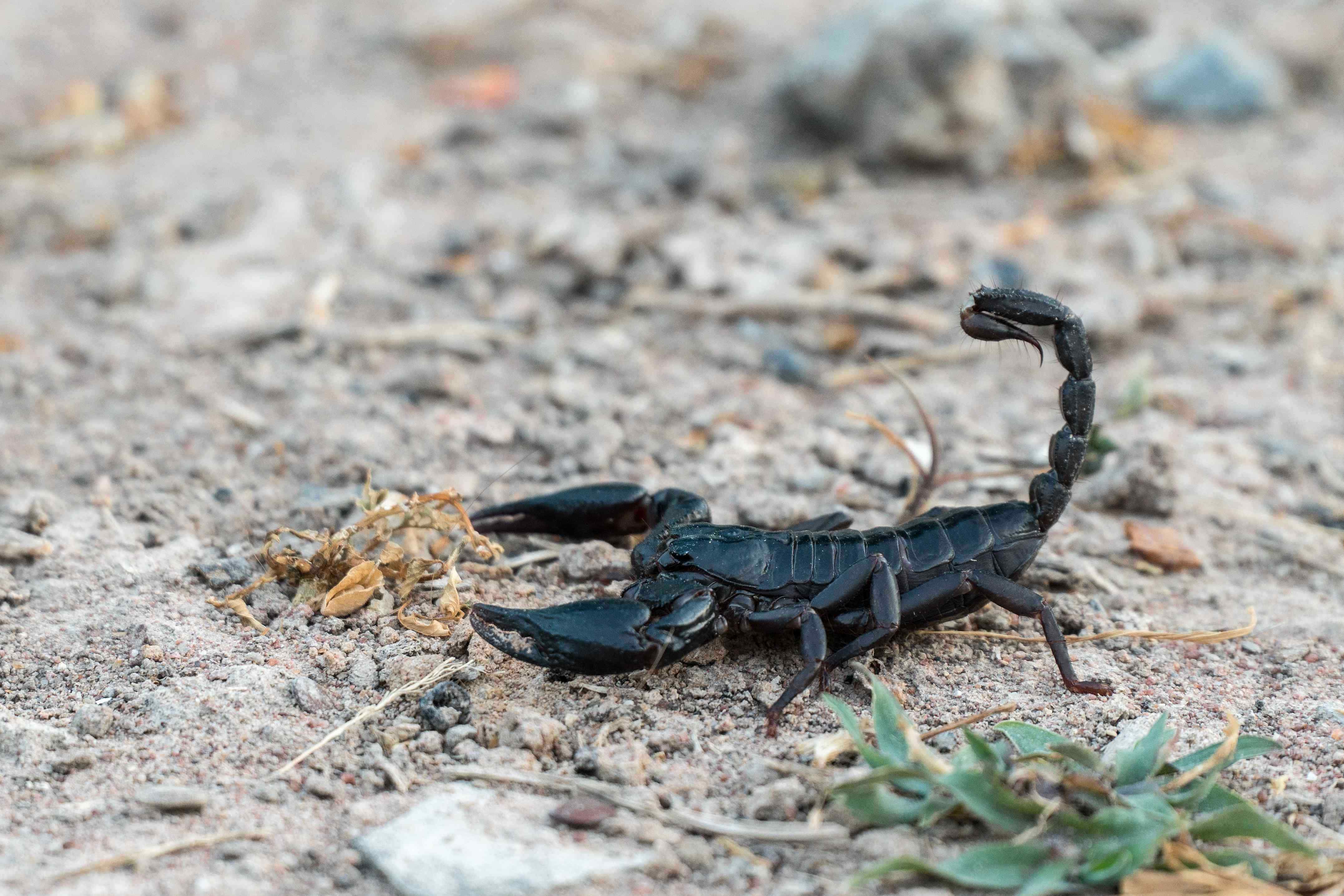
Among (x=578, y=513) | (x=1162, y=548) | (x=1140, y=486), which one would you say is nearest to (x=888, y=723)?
(x=578, y=513)

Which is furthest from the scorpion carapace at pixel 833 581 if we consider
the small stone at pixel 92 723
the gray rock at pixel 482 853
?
the small stone at pixel 92 723

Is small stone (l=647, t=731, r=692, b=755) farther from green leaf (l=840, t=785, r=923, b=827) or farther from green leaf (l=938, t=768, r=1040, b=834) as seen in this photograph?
green leaf (l=938, t=768, r=1040, b=834)

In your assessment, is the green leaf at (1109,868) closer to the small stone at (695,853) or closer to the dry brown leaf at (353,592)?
the small stone at (695,853)

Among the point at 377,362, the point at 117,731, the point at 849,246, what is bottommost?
the point at 117,731

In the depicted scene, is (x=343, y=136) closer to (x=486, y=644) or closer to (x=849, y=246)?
(x=849, y=246)

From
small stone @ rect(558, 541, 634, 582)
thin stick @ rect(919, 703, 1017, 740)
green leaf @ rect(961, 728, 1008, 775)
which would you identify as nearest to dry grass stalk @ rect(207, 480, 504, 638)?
small stone @ rect(558, 541, 634, 582)

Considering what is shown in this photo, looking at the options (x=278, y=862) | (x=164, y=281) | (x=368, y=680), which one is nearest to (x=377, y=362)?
(x=164, y=281)

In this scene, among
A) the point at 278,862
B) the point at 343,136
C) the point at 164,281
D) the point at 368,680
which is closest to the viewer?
the point at 278,862
